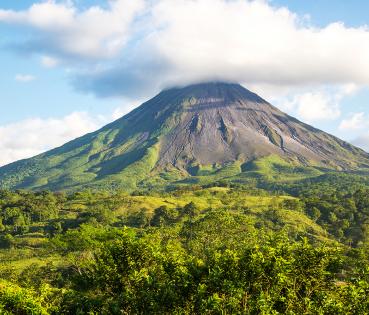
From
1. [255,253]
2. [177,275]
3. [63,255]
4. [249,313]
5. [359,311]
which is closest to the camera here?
[359,311]

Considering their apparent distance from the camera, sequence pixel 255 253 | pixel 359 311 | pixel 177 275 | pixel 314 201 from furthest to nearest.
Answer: pixel 314 201 → pixel 177 275 → pixel 255 253 → pixel 359 311

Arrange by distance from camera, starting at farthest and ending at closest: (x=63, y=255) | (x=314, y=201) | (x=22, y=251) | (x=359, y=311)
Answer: (x=314, y=201) < (x=22, y=251) < (x=63, y=255) < (x=359, y=311)

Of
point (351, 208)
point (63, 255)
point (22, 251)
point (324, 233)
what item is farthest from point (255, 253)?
point (351, 208)

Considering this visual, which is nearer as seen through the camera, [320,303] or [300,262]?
[320,303]

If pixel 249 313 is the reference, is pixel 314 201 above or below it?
below

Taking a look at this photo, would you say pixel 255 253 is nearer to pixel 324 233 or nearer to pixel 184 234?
pixel 184 234

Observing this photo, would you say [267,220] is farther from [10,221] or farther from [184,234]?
[10,221]

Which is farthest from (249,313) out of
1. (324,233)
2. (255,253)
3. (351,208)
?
(351,208)

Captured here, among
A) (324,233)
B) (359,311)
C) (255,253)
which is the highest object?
(255,253)

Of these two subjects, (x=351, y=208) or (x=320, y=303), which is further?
(x=351, y=208)
